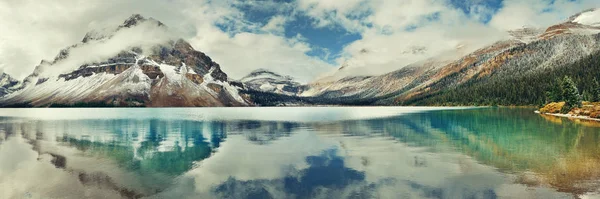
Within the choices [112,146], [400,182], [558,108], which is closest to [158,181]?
[400,182]

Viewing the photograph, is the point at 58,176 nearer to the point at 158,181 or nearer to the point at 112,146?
the point at 158,181

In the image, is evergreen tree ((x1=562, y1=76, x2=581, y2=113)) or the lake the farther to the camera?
evergreen tree ((x1=562, y1=76, x2=581, y2=113))

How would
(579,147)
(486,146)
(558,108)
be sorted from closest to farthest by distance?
(579,147) < (486,146) < (558,108)

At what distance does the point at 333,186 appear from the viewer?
2703cm

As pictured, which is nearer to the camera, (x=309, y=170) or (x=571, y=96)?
(x=309, y=170)

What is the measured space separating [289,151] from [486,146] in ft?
81.4

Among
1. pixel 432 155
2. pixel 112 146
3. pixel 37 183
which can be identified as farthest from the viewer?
pixel 112 146

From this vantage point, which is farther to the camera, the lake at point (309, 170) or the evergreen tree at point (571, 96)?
the evergreen tree at point (571, 96)

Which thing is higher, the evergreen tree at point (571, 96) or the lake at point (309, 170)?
the evergreen tree at point (571, 96)

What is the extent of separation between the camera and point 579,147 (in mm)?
44312

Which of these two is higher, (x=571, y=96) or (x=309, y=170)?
(x=571, y=96)

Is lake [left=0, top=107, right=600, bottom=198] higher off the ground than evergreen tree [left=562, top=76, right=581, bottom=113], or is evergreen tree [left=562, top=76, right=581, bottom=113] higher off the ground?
evergreen tree [left=562, top=76, right=581, bottom=113]

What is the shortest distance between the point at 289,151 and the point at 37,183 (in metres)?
25.3

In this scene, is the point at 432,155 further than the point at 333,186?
Yes
